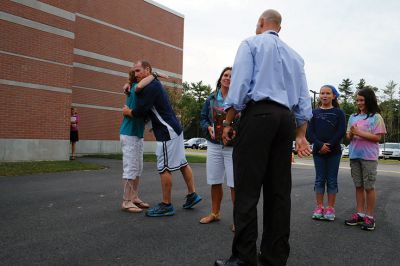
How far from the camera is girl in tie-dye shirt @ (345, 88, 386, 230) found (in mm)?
5051

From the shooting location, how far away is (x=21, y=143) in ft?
42.1

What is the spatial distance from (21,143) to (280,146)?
11887mm

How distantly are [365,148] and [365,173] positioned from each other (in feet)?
1.10

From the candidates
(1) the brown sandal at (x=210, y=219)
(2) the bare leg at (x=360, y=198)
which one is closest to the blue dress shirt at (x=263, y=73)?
(1) the brown sandal at (x=210, y=219)

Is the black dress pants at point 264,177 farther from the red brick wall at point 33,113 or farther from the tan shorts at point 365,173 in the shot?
the red brick wall at point 33,113

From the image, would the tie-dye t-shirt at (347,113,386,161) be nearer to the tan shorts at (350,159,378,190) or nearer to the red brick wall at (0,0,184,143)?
the tan shorts at (350,159,378,190)

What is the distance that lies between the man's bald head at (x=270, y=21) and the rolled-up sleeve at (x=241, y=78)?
1.06 ft

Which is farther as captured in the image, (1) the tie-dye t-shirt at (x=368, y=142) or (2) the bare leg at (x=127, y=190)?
(2) the bare leg at (x=127, y=190)

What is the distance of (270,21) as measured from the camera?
323cm

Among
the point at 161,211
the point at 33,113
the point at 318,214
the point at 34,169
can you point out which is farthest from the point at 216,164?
the point at 33,113

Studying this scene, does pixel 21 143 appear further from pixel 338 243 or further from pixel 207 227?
pixel 338 243

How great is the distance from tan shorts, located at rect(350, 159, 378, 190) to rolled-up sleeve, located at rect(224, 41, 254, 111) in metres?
2.85

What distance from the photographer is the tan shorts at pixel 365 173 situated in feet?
16.5

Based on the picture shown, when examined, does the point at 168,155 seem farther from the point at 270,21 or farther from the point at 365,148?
the point at 365,148
